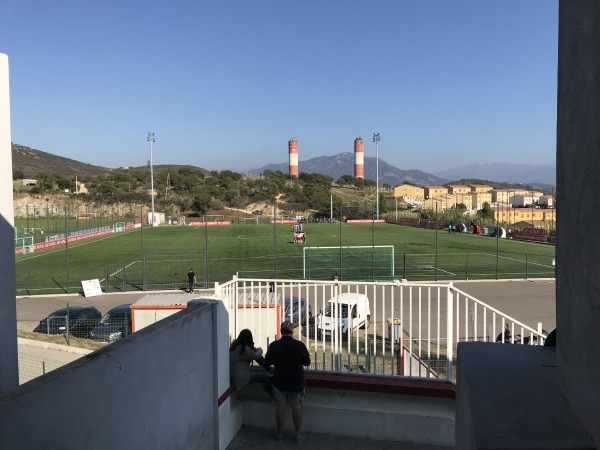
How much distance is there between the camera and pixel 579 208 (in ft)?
5.28

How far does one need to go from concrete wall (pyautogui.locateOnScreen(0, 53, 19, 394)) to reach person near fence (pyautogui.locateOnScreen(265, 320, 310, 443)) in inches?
105

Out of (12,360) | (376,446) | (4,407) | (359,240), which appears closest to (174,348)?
(12,360)

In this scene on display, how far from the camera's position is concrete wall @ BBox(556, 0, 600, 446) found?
1471mm

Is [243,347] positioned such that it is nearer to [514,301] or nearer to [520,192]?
[514,301]

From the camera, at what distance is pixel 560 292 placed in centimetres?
185

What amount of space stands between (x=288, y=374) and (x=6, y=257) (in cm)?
318

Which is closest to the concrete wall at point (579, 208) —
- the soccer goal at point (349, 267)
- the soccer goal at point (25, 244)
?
the soccer goal at point (349, 267)

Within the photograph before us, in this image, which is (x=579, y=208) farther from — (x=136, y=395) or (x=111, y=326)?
(x=111, y=326)

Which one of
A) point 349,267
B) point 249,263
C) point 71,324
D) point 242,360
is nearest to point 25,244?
point 249,263

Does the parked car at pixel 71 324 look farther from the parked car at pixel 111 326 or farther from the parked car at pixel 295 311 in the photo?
the parked car at pixel 295 311

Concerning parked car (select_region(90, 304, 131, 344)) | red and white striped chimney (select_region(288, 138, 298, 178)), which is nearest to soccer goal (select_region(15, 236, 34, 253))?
parked car (select_region(90, 304, 131, 344))

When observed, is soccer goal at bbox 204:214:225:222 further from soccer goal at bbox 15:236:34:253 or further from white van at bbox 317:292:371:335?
white van at bbox 317:292:371:335

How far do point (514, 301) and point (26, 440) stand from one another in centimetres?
2188

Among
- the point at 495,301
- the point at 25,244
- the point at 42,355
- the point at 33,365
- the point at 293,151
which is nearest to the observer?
the point at 33,365
